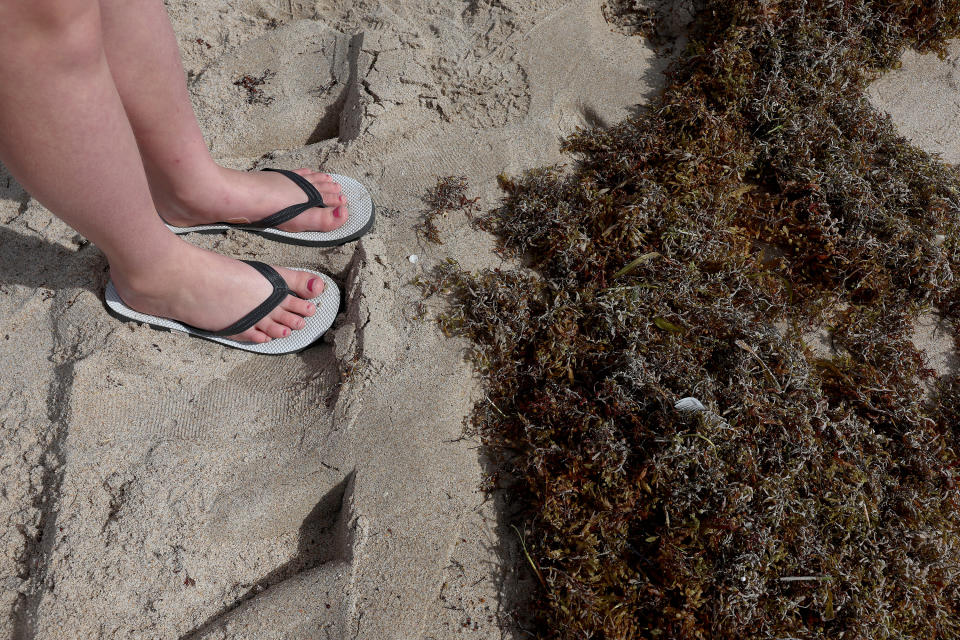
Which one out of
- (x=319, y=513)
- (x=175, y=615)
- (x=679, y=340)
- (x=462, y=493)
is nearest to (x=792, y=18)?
(x=679, y=340)

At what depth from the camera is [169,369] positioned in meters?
2.31

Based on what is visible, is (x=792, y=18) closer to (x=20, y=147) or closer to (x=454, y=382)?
(x=454, y=382)

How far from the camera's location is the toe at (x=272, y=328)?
2348mm

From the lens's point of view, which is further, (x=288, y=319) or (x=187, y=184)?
(x=288, y=319)

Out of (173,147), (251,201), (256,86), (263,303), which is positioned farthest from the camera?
(256,86)

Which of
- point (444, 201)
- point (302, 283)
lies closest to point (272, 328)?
point (302, 283)

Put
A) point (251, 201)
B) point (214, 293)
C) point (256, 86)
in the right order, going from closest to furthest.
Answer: point (214, 293), point (251, 201), point (256, 86)

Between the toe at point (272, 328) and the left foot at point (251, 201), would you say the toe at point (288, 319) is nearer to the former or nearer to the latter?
the toe at point (272, 328)

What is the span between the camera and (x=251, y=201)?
242cm

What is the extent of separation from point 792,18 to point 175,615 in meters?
3.78

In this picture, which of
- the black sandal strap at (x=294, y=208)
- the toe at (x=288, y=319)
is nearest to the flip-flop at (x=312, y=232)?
the black sandal strap at (x=294, y=208)

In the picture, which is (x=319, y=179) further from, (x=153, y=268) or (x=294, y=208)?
(x=153, y=268)

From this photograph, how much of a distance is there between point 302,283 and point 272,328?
227 mm

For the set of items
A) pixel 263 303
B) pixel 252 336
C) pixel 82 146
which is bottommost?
pixel 252 336
